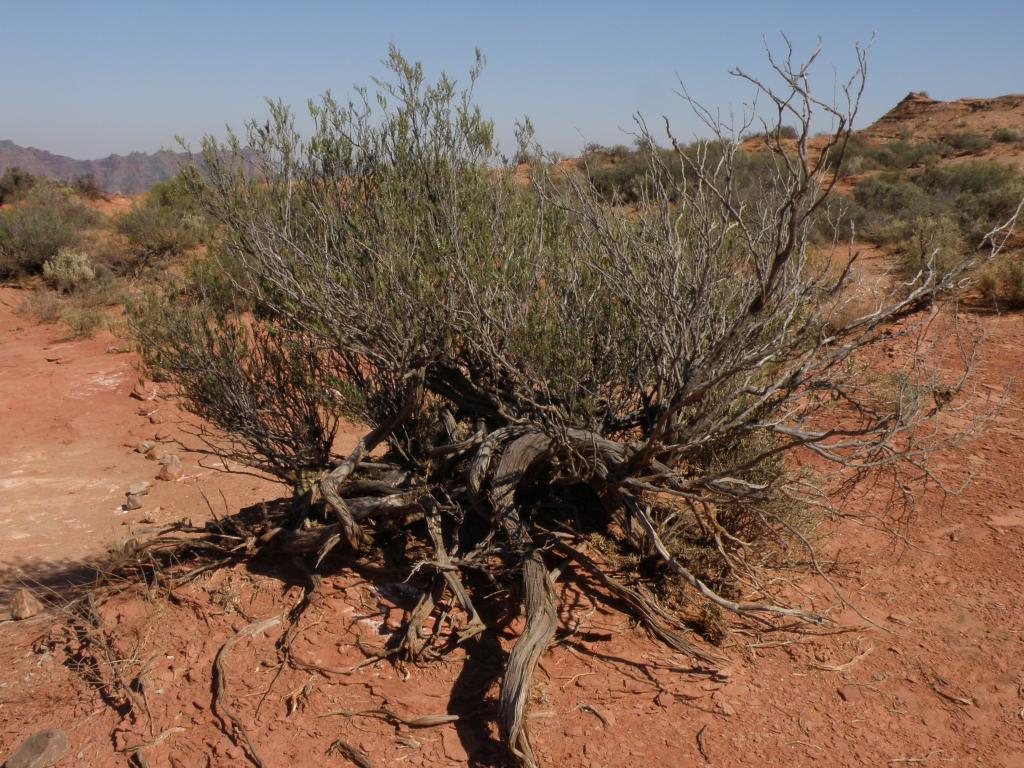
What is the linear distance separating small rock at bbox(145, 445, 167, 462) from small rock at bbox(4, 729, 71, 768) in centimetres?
548

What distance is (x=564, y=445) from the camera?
4113 millimetres

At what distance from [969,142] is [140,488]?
31175mm

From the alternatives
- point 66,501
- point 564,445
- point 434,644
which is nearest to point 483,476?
point 564,445

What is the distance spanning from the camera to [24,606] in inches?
193

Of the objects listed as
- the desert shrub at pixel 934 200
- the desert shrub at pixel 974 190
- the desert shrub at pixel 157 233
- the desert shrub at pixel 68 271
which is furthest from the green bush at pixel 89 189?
the desert shrub at pixel 974 190

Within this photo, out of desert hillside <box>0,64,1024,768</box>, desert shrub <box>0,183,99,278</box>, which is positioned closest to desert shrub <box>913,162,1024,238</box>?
desert hillside <box>0,64,1024,768</box>

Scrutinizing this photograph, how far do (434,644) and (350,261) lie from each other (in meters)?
2.47

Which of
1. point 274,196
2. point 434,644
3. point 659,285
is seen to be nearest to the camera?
point 659,285

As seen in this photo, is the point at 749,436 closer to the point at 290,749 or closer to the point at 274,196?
the point at 290,749

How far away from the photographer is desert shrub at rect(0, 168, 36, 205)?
27672 millimetres

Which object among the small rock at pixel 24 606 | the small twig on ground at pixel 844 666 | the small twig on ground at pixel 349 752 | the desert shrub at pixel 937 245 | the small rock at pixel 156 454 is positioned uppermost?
the desert shrub at pixel 937 245

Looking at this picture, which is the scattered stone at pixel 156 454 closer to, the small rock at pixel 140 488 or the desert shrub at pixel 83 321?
the small rock at pixel 140 488

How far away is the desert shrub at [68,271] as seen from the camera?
16.5 metres

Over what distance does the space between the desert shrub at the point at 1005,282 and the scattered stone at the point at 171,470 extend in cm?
1044
